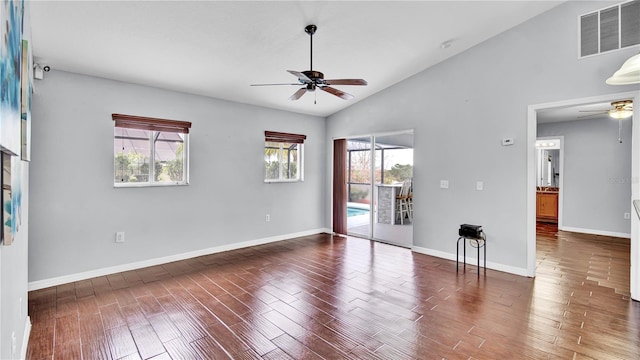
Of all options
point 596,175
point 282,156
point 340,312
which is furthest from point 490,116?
point 596,175

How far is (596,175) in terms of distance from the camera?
6.30m

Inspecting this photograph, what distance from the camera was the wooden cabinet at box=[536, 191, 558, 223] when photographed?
726cm

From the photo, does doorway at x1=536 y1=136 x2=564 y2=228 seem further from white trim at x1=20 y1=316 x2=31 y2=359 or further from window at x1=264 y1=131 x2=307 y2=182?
white trim at x1=20 y1=316 x2=31 y2=359

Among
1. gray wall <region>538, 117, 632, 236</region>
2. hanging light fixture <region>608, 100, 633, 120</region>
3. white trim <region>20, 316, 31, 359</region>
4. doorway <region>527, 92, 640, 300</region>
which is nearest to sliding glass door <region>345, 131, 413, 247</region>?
doorway <region>527, 92, 640, 300</region>

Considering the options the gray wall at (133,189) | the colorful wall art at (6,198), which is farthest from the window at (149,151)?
the colorful wall art at (6,198)

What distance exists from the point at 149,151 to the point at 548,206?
8.68 meters

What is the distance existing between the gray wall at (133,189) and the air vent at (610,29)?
449cm

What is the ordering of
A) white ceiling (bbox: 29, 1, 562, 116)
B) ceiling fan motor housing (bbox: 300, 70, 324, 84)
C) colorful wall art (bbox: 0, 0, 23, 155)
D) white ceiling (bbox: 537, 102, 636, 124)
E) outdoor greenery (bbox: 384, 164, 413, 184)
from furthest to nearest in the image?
outdoor greenery (bbox: 384, 164, 413, 184)
white ceiling (bbox: 537, 102, 636, 124)
ceiling fan motor housing (bbox: 300, 70, 324, 84)
white ceiling (bbox: 29, 1, 562, 116)
colorful wall art (bbox: 0, 0, 23, 155)

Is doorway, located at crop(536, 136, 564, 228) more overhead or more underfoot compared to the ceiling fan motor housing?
more underfoot

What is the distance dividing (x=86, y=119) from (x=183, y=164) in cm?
134

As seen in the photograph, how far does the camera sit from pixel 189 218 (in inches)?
185

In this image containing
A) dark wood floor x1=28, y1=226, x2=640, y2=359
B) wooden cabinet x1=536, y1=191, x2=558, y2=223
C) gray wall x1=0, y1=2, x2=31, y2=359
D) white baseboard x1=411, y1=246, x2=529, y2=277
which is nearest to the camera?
gray wall x1=0, y1=2, x2=31, y2=359

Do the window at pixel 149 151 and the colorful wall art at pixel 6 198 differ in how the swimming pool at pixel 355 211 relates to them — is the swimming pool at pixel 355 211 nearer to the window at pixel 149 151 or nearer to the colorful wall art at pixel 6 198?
the window at pixel 149 151

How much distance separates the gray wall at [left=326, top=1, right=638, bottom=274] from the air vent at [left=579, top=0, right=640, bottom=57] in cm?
8
